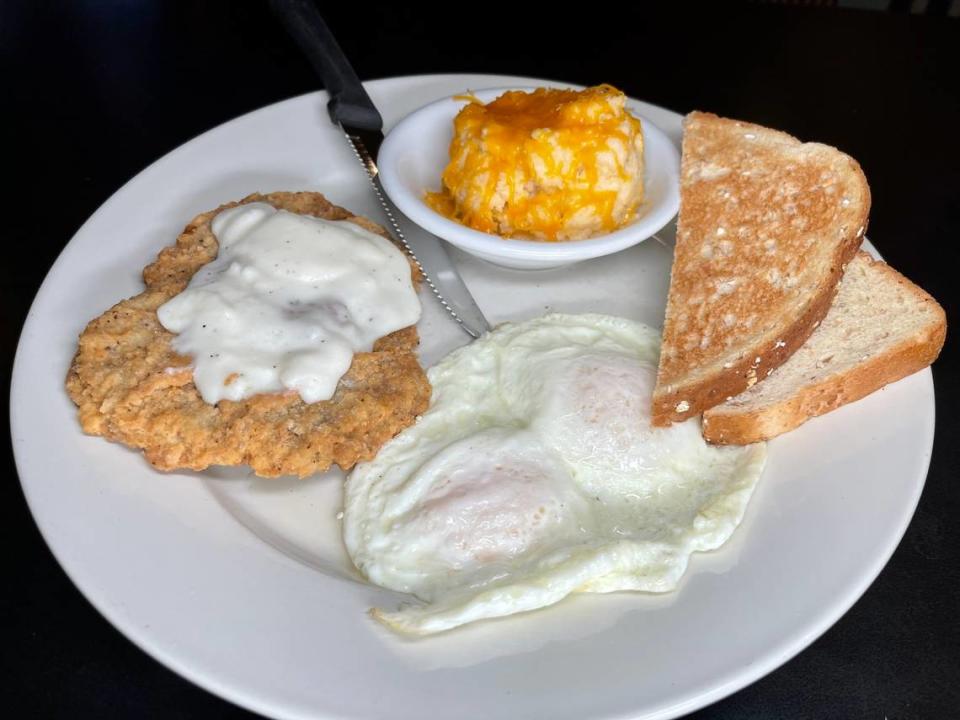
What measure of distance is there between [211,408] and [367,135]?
1357 mm

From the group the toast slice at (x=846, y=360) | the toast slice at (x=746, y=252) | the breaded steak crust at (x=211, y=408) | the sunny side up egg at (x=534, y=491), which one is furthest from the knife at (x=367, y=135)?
the toast slice at (x=846, y=360)

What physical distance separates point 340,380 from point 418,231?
782 mm

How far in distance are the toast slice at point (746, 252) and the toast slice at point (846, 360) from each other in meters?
0.06

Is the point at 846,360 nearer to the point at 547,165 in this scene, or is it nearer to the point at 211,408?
the point at 547,165

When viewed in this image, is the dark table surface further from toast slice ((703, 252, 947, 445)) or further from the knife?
the knife

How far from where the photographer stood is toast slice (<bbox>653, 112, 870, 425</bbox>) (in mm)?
2533

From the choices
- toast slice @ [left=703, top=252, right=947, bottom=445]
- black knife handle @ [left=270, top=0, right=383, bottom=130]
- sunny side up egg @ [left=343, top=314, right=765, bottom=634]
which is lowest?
toast slice @ [left=703, top=252, right=947, bottom=445]

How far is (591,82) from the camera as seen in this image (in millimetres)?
4176

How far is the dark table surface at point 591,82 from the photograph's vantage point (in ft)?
7.84

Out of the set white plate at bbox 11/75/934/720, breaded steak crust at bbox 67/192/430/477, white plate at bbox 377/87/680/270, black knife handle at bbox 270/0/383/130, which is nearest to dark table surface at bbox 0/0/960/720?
white plate at bbox 11/75/934/720

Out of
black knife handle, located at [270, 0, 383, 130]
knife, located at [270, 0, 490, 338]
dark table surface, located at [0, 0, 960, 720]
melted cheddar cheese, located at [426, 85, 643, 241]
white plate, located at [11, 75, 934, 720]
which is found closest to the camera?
white plate, located at [11, 75, 934, 720]

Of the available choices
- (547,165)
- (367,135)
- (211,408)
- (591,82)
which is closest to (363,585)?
(211,408)

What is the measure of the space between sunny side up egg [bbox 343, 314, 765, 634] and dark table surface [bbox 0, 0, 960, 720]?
477 millimetres

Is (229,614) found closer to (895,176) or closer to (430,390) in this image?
(430,390)
